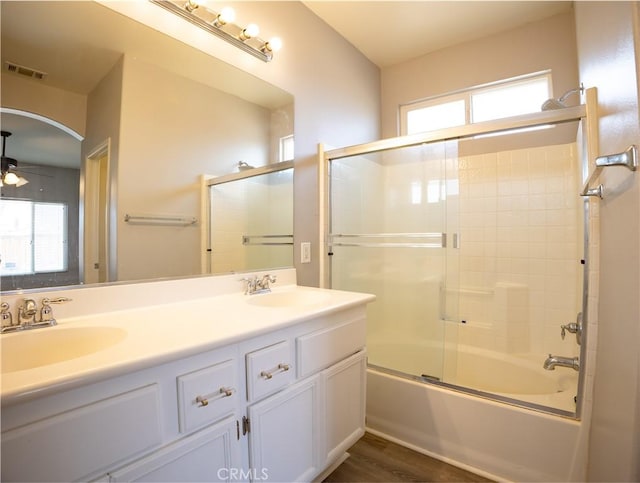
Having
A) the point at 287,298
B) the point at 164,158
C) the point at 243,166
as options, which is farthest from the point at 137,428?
the point at 243,166

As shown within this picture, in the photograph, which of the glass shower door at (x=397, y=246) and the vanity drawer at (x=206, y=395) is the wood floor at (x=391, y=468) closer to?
the glass shower door at (x=397, y=246)

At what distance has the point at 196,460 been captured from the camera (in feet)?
2.89

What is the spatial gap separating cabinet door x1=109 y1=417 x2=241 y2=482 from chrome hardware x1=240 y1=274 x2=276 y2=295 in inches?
29.2

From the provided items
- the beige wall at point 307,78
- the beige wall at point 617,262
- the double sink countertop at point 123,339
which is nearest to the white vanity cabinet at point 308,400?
the double sink countertop at point 123,339

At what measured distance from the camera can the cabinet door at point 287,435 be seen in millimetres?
1055

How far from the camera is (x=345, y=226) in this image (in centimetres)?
226

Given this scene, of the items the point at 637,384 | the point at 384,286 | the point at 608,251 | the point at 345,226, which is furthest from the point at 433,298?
the point at 637,384

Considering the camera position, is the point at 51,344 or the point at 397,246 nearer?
the point at 51,344

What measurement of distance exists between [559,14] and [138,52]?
2722mm

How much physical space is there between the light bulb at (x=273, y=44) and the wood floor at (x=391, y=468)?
2296mm

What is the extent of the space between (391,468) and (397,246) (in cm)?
131

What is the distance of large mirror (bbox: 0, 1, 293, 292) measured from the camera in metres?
1.03

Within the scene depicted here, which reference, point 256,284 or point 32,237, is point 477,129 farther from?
point 32,237

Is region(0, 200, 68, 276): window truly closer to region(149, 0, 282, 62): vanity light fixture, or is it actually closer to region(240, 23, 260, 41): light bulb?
region(149, 0, 282, 62): vanity light fixture
